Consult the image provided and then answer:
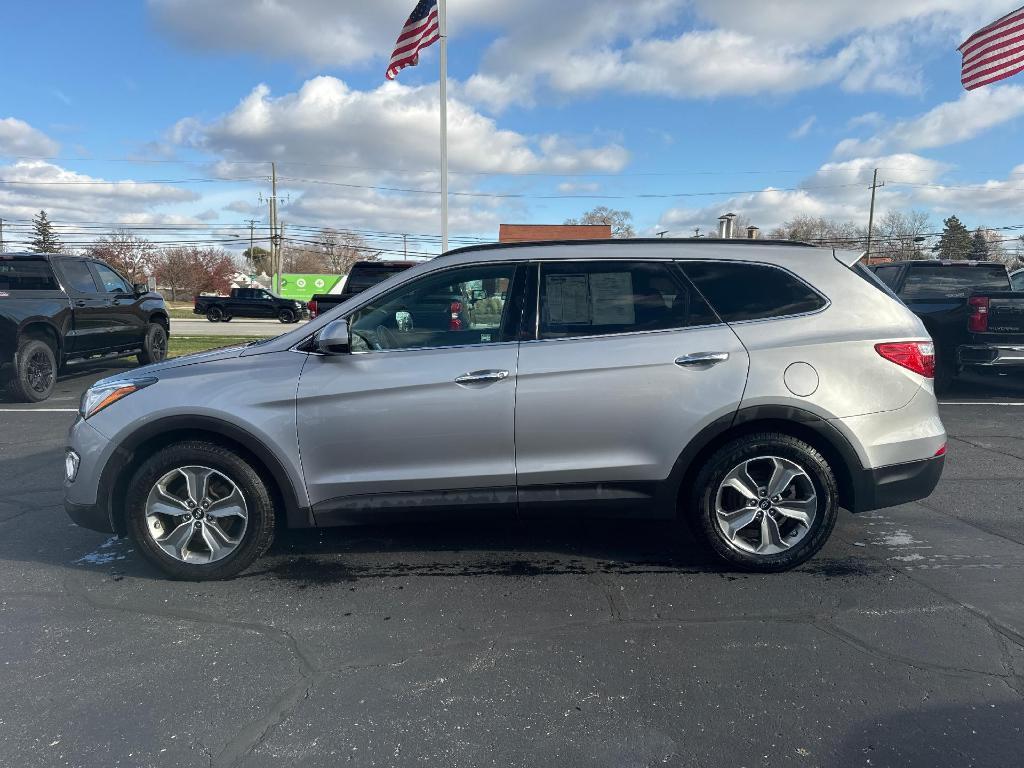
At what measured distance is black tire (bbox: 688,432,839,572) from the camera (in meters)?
3.70

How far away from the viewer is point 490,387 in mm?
3576

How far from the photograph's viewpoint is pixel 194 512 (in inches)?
146

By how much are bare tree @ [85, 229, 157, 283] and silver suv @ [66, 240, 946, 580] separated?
75.4m

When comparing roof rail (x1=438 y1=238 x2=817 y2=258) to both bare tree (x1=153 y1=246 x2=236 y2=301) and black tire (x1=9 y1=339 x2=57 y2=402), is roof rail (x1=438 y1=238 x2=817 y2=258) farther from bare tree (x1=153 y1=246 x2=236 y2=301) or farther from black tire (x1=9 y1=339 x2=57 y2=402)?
bare tree (x1=153 y1=246 x2=236 y2=301)

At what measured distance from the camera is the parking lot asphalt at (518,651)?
246cm

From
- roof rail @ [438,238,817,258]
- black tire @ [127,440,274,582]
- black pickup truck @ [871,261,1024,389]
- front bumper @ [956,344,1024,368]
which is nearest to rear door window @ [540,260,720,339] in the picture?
roof rail @ [438,238,817,258]

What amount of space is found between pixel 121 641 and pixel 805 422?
3.54 meters

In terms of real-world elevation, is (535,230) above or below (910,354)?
above

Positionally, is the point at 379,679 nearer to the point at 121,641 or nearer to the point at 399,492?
the point at 399,492

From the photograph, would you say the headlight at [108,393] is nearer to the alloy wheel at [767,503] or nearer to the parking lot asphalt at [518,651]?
the parking lot asphalt at [518,651]

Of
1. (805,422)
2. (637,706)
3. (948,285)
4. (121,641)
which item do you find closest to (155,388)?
(121,641)

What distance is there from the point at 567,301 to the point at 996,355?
768 centimetres

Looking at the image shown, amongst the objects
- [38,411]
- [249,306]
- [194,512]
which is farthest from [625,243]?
[249,306]

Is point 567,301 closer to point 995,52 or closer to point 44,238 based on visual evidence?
point 995,52
